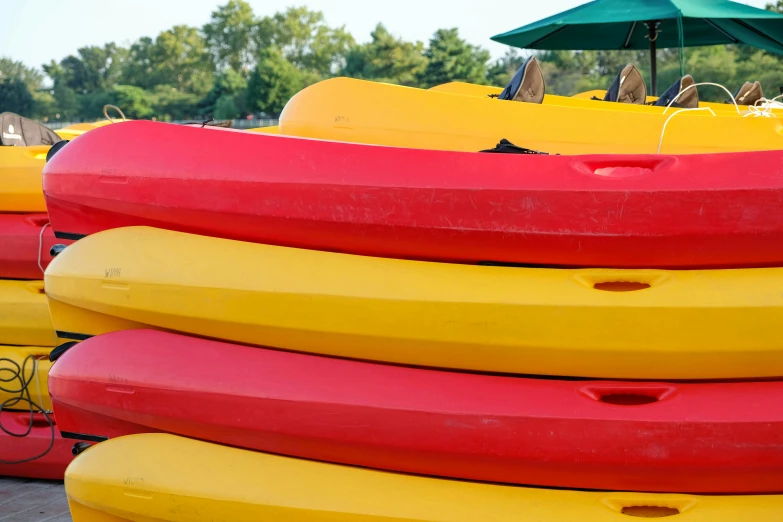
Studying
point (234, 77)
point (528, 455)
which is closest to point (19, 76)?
point (234, 77)

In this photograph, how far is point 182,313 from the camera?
2357 millimetres

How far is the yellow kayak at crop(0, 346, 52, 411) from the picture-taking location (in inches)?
129

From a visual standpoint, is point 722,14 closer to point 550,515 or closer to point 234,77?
point 550,515

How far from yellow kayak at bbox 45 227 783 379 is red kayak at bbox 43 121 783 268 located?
0.05 meters

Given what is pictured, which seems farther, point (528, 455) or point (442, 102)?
point (442, 102)

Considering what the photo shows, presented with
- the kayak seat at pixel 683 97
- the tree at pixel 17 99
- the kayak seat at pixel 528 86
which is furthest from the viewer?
the tree at pixel 17 99

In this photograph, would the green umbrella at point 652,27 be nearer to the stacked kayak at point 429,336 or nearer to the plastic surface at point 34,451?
the stacked kayak at point 429,336

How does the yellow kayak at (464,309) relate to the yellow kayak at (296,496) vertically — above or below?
above

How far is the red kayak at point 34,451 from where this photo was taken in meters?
3.21

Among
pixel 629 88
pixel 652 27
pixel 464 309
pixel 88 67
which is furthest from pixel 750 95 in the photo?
pixel 88 67

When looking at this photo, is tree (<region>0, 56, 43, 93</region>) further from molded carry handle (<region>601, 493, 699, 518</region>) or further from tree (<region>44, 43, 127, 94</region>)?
molded carry handle (<region>601, 493, 699, 518</region>)

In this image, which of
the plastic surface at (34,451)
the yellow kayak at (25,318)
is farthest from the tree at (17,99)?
the plastic surface at (34,451)

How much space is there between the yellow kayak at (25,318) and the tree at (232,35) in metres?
67.0

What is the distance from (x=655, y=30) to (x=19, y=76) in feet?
241
